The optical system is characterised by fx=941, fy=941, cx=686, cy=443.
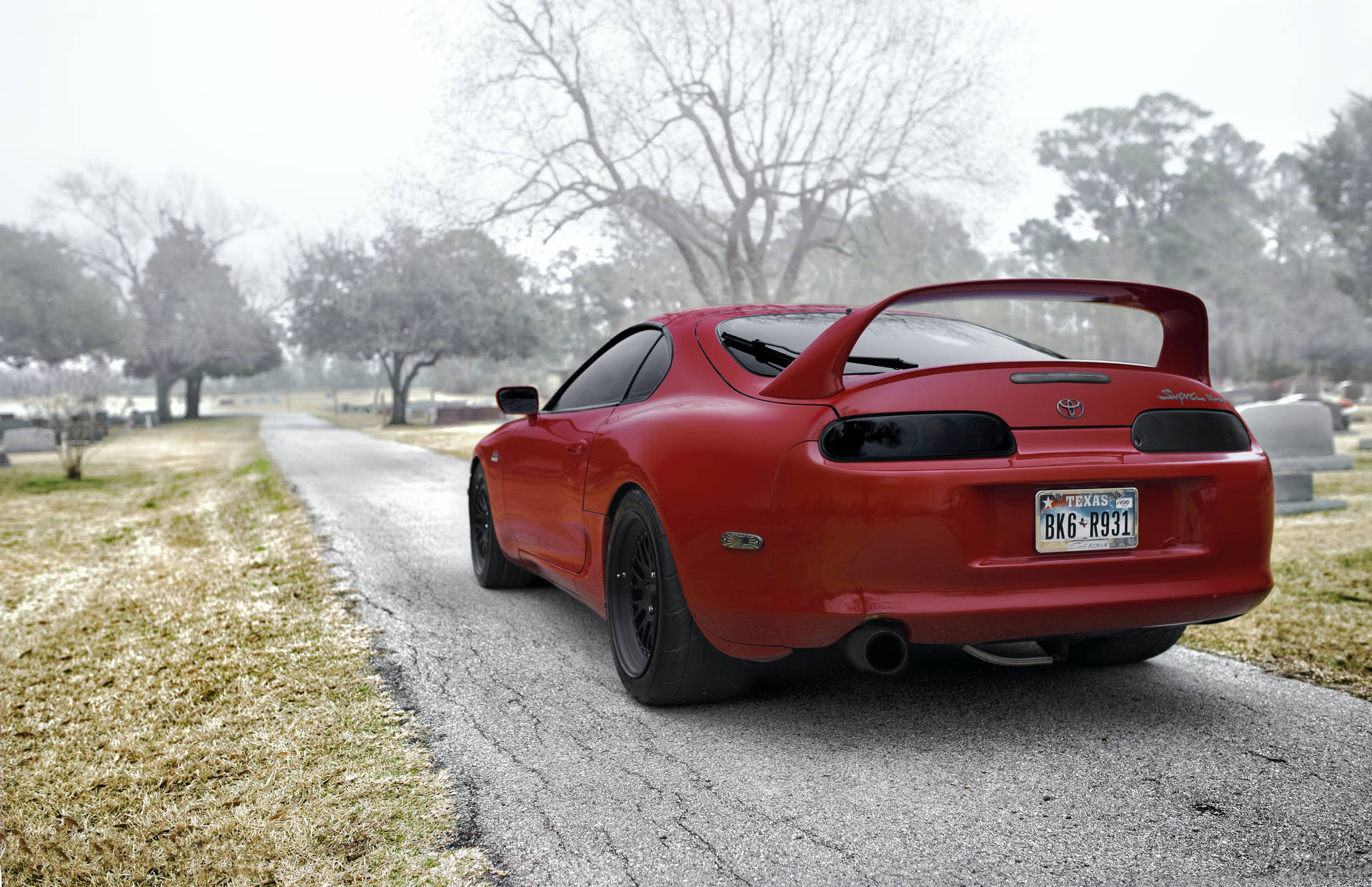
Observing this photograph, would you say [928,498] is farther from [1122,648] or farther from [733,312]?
[1122,648]

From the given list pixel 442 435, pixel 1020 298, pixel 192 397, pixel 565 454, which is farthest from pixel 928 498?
pixel 192 397

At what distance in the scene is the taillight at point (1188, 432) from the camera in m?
2.93

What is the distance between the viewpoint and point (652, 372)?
12.4ft

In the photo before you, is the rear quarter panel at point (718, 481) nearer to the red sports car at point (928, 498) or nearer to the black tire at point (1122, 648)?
the red sports car at point (928, 498)

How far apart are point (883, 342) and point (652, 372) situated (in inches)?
37.0

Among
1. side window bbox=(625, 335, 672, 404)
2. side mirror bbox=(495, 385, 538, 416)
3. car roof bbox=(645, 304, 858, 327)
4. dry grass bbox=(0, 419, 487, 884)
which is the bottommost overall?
dry grass bbox=(0, 419, 487, 884)

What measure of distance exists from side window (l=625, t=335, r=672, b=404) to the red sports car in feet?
0.68

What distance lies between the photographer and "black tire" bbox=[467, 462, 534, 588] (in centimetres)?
545

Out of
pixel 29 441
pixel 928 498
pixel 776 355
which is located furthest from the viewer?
pixel 29 441

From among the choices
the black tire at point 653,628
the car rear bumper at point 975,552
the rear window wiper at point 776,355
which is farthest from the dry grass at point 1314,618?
the black tire at point 653,628

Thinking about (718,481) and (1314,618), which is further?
(1314,618)

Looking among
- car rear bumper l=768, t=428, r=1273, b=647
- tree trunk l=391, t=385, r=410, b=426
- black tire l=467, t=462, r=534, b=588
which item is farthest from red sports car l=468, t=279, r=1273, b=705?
tree trunk l=391, t=385, r=410, b=426

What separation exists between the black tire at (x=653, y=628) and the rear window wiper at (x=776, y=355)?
64cm

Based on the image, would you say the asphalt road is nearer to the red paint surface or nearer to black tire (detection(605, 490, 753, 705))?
black tire (detection(605, 490, 753, 705))
